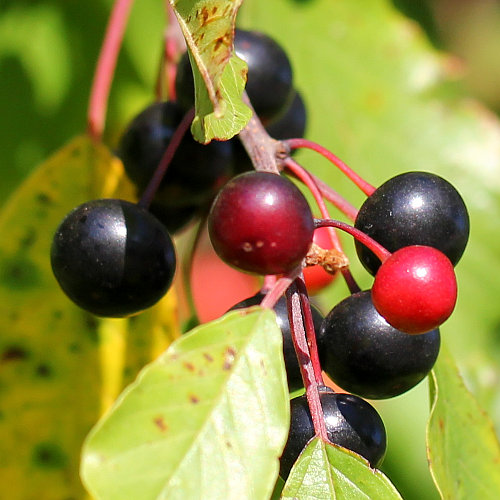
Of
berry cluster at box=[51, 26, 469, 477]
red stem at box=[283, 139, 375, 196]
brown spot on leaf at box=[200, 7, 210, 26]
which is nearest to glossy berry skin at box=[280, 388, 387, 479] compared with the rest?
berry cluster at box=[51, 26, 469, 477]

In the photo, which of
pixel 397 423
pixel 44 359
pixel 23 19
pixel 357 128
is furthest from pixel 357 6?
pixel 44 359

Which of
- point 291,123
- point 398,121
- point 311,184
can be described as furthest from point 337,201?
point 398,121

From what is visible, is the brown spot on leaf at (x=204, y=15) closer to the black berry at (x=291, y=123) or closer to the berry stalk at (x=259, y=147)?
the berry stalk at (x=259, y=147)

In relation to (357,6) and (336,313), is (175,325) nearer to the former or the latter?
(336,313)

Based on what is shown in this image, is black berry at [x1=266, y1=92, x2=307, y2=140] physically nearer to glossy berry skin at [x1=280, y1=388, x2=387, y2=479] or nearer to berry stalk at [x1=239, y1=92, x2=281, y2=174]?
berry stalk at [x1=239, y1=92, x2=281, y2=174]

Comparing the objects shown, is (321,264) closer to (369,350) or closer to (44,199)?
(369,350)

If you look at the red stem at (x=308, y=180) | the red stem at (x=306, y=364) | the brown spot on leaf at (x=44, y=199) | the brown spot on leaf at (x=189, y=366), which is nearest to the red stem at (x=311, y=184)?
the red stem at (x=308, y=180)
